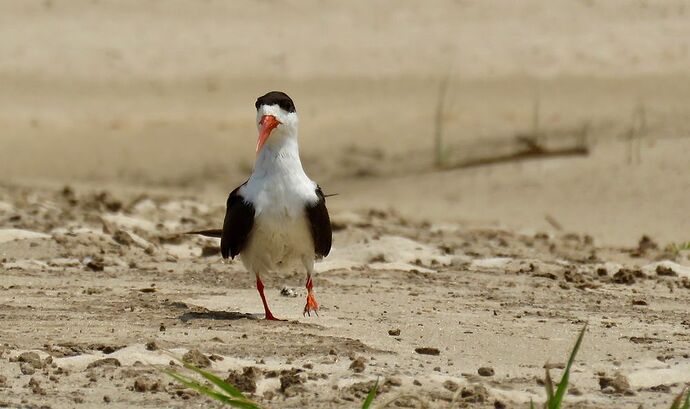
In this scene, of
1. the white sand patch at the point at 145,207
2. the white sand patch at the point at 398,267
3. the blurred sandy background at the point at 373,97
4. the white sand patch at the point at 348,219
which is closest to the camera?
the white sand patch at the point at 398,267

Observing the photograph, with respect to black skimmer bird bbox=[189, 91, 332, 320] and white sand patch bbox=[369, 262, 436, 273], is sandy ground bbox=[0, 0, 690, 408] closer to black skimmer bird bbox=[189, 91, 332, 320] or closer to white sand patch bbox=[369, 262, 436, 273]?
white sand patch bbox=[369, 262, 436, 273]

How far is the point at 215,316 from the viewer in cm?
667

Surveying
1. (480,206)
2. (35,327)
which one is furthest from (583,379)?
(480,206)

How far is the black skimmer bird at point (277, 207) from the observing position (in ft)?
21.7

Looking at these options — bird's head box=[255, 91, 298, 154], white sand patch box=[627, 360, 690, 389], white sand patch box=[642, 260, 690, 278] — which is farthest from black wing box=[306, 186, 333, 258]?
white sand patch box=[642, 260, 690, 278]

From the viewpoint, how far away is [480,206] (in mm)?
11836

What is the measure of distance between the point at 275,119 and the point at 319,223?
0.49 metres

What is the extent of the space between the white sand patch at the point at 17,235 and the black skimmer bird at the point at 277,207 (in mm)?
2152

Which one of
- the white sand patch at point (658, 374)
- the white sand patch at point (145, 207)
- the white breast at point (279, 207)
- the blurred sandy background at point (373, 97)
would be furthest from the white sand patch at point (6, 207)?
the white sand patch at point (658, 374)

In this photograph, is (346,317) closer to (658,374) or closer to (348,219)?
(658,374)

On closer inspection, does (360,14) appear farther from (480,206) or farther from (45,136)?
(480,206)

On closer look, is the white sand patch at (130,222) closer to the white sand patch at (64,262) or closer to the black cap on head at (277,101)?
the white sand patch at (64,262)

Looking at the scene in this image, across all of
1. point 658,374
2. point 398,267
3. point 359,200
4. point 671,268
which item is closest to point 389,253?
point 398,267

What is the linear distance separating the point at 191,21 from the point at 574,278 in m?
10.3
